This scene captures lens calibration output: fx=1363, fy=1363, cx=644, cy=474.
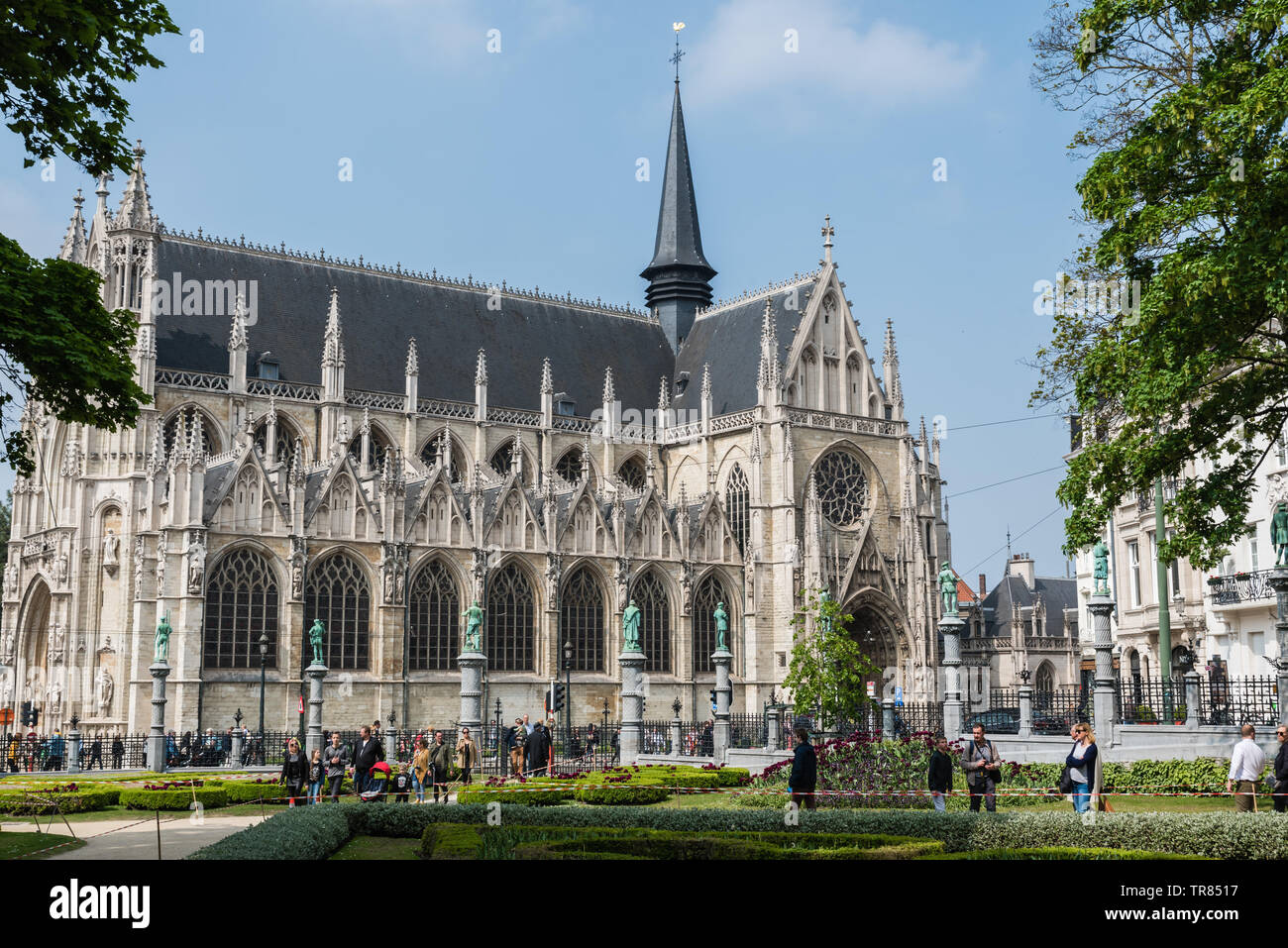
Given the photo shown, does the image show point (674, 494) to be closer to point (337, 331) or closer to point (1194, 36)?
point (337, 331)

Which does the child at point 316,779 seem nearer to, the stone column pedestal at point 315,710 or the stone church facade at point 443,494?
the stone column pedestal at point 315,710

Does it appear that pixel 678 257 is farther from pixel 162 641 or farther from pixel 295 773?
pixel 295 773

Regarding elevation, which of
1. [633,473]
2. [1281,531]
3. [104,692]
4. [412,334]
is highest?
[412,334]

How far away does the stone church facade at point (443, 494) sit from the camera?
41.9m

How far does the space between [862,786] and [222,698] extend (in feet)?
80.4

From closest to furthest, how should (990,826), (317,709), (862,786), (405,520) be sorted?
(990,826)
(862,786)
(317,709)
(405,520)

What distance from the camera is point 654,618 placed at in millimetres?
50688

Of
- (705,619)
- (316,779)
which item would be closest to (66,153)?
(316,779)

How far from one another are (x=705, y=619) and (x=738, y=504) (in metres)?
5.22

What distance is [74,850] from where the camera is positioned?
672 inches

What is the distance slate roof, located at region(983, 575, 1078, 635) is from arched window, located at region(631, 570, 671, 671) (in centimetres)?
3123

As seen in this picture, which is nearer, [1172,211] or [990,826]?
[990,826]
